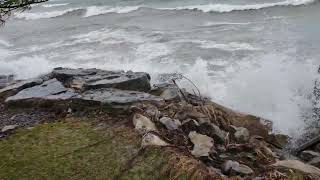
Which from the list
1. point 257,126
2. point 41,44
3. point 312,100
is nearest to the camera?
point 257,126

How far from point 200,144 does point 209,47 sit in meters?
13.7

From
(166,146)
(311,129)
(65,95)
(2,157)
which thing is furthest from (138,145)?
(311,129)

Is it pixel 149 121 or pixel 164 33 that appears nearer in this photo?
pixel 149 121

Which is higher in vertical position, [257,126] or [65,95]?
[65,95]

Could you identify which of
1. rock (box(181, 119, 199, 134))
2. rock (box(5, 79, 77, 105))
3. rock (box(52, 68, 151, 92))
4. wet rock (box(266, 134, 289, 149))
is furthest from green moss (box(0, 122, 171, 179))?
wet rock (box(266, 134, 289, 149))

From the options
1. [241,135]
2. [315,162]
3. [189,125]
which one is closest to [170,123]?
[189,125]

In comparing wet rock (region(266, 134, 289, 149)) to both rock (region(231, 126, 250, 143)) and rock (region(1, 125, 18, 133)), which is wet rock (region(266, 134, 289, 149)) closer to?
rock (region(231, 126, 250, 143))

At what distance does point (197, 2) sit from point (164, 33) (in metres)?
12.9

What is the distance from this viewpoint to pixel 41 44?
25641 mm

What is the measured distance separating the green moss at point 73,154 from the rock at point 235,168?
0.91m

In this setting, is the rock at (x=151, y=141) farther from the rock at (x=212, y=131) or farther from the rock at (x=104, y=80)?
the rock at (x=104, y=80)

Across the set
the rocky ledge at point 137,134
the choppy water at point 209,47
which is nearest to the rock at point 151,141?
the rocky ledge at point 137,134

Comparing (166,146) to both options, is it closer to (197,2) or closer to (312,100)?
(312,100)

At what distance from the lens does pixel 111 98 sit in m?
9.62
